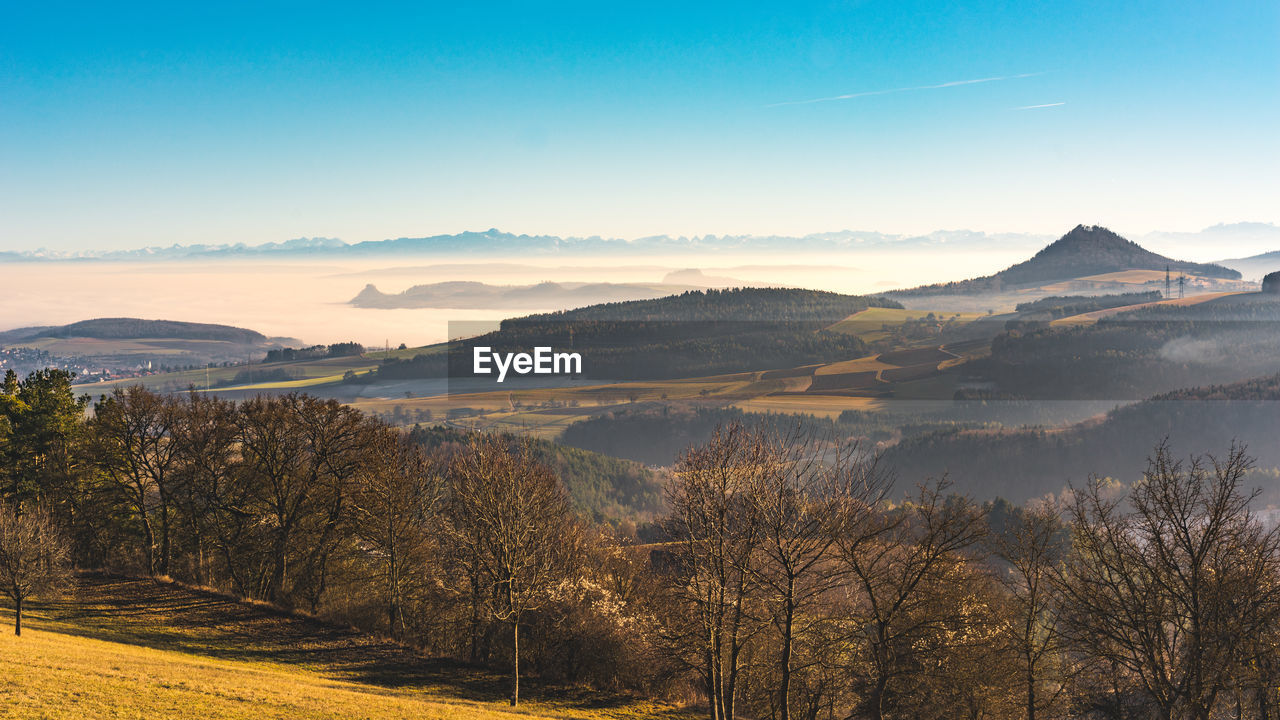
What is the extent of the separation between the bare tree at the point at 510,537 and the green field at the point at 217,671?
10.8 ft

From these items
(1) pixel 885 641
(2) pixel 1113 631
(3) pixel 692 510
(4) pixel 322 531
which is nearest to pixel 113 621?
(4) pixel 322 531

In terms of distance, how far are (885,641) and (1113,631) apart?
6.86 m

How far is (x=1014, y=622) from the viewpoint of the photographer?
34.8 m

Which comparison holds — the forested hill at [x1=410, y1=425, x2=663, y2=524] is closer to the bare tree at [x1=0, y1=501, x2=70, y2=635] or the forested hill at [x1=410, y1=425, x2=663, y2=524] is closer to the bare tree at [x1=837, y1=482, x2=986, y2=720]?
the bare tree at [x1=0, y1=501, x2=70, y2=635]

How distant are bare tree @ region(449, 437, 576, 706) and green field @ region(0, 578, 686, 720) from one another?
3.29 metres

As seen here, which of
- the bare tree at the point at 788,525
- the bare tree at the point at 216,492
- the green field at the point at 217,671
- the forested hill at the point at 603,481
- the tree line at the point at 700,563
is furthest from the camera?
the forested hill at the point at 603,481

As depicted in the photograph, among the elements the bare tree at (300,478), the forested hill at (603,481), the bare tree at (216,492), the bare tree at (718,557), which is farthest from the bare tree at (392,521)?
the forested hill at (603,481)

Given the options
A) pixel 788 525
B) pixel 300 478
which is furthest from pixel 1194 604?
pixel 300 478

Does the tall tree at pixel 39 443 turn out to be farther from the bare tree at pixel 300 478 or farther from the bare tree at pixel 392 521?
the bare tree at pixel 392 521

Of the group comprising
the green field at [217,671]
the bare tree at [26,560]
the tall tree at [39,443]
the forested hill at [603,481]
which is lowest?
the forested hill at [603,481]

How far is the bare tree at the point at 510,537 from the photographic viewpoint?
101 feet

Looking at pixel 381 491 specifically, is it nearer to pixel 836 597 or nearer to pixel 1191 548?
pixel 836 597

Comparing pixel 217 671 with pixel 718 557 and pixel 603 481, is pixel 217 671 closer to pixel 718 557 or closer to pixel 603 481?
pixel 718 557

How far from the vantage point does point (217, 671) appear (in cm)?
2512
